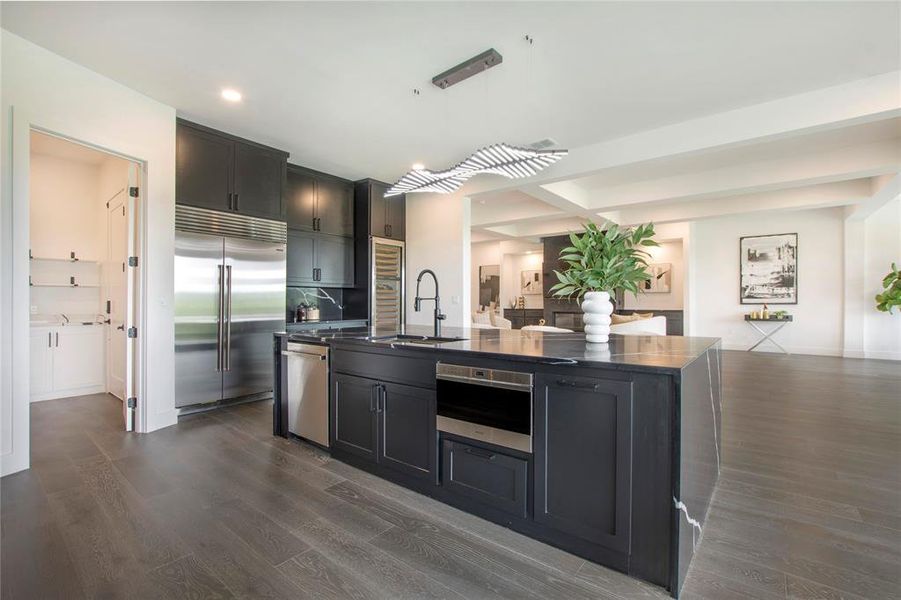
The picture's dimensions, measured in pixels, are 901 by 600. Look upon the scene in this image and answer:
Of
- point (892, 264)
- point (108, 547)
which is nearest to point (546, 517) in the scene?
point (108, 547)

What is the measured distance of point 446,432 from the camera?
2184mm

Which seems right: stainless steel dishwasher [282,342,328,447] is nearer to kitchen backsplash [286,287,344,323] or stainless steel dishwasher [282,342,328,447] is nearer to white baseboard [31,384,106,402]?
kitchen backsplash [286,287,344,323]

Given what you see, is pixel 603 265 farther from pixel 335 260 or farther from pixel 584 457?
pixel 335 260

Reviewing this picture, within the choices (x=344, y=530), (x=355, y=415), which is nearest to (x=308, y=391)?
(x=355, y=415)

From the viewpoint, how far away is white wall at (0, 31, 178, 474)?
8.46ft

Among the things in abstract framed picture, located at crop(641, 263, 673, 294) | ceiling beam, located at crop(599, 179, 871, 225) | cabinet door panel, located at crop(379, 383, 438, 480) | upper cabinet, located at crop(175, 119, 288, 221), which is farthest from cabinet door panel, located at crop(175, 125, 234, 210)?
abstract framed picture, located at crop(641, 263, 673, 294)

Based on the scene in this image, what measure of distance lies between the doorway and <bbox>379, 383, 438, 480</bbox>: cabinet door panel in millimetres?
3420

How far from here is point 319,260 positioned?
5492 millimetres

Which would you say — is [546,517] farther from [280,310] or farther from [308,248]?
[308,248]

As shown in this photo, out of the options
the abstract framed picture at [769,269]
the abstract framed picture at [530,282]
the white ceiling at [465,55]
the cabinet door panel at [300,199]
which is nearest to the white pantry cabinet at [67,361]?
the cabinet door panel at [300,199]

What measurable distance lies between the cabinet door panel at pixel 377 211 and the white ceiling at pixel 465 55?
5.71 ft

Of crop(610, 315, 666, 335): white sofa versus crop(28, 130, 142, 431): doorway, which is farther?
crop(610, 315, 666, 335): white sofa

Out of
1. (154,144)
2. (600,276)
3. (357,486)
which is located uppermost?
(154,144)

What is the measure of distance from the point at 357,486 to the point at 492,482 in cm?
89
